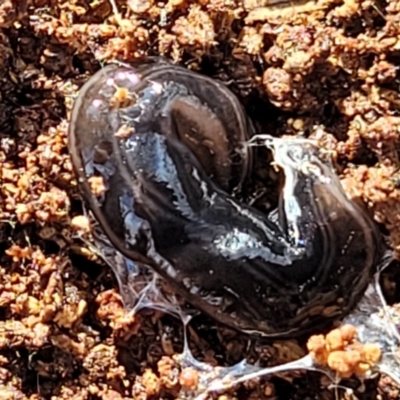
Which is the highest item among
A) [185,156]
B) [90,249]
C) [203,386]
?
[185,156]

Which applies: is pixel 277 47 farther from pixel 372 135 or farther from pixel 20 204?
pixel 20 204

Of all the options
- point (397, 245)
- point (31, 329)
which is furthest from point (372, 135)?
point (31, 329)

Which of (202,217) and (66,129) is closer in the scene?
(202,217)

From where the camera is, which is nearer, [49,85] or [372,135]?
[372,135]

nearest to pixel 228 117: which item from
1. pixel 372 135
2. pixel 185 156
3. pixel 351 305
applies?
pixel 185 156

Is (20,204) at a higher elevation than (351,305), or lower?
higher

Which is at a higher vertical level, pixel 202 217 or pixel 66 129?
pixel 66 129
